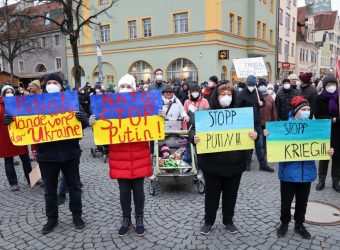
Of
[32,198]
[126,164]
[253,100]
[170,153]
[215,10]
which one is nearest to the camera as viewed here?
[126,164]

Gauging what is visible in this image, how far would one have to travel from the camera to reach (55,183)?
4.62m

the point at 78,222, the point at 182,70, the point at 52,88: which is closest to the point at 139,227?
the point at 78,222

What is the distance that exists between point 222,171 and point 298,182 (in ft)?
3.26

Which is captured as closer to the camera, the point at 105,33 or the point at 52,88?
the point at 52,88

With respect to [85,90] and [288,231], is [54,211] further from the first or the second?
[85,90]

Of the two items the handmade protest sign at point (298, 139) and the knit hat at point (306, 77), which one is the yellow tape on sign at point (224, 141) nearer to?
the handmade protest sign at point (298, 139)

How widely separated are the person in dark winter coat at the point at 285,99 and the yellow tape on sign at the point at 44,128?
18.5 feet

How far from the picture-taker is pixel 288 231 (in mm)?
4488

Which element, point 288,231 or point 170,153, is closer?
point 288,231

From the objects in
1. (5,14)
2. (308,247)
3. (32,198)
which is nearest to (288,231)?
(308,247)

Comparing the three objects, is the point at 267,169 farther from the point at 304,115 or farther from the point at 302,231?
the point at 304,115

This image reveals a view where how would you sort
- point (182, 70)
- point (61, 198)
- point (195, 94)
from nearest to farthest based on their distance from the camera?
point (61, 198)
point (195, 94)
point (182, 70)

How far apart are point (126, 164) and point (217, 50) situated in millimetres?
22931

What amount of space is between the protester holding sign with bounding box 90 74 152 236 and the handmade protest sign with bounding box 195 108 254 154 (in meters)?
0.80
